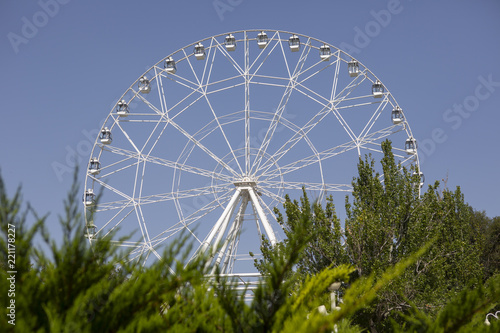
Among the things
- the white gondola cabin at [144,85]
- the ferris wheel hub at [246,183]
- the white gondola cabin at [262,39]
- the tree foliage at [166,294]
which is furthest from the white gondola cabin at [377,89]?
the tree foliage at [166,294]

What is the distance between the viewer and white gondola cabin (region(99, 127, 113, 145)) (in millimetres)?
24875

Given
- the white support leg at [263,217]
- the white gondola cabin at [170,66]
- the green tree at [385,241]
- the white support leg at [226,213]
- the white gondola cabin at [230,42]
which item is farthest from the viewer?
the white gondola cabin at [170,66]

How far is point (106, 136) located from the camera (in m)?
25.0

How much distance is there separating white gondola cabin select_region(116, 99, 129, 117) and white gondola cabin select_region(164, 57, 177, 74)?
255 cm

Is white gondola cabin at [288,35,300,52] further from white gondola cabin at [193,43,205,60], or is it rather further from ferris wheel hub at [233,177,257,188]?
ferris wheel hub at [233,177,257,188]

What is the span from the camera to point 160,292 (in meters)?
3.69

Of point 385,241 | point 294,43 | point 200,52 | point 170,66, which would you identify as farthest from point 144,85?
point 385,241

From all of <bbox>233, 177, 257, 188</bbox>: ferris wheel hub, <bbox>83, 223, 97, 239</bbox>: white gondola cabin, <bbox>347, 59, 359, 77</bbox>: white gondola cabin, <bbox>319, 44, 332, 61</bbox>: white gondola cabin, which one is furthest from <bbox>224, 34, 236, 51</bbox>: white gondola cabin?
<bbox>83, 223, 97, 239</bbox>: white gondola cabin

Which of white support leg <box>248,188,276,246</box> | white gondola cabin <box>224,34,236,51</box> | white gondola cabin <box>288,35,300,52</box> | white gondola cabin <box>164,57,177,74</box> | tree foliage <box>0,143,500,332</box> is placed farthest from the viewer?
white gondola cabin <box>164,57,177,74</box>

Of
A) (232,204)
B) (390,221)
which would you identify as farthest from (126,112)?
(390,221)

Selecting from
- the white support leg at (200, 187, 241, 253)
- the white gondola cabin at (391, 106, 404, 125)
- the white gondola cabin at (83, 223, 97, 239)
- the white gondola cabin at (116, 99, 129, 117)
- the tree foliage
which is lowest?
the tree foliage

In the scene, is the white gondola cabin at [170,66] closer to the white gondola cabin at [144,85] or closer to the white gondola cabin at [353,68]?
the white gondola cabin at [144,85]

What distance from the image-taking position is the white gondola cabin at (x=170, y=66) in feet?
83.5

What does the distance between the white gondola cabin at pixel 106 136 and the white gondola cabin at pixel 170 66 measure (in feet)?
12.9
